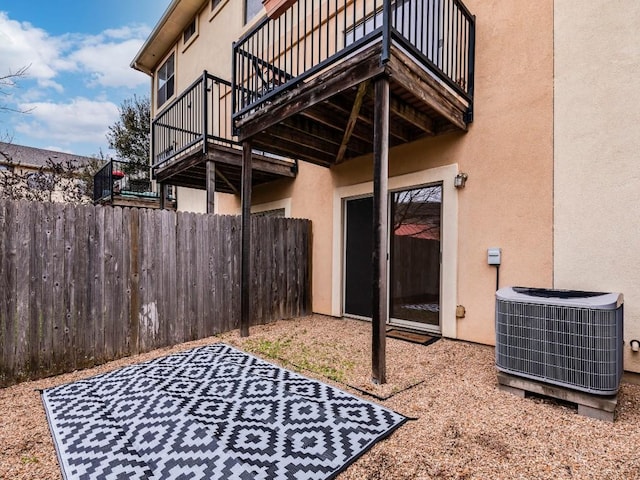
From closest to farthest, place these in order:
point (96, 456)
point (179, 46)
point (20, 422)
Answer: point (96, 456) < point (20, 422) < point (179, 46)

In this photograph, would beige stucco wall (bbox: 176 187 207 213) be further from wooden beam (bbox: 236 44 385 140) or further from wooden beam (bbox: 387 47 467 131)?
wooden beam (bbox: 387 47 467 131)

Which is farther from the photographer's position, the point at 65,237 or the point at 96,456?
the point at 65,237

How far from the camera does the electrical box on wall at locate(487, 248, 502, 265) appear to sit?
387 cm

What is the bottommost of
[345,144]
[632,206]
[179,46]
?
[632,206]

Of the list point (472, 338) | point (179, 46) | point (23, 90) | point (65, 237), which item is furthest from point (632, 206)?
point (179, 46)

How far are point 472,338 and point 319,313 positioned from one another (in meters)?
2.85

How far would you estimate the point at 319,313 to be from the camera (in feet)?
20.4

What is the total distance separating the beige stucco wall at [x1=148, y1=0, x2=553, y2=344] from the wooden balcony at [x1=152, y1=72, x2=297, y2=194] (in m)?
2.72

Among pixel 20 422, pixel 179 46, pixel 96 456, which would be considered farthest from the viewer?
pixel 179 46

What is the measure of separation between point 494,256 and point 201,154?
5033 mm

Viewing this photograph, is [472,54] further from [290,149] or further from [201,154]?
[201,154]

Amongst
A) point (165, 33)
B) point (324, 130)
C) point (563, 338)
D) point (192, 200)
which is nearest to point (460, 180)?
point (324, 130)

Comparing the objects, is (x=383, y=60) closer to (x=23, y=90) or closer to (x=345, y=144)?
(x=345, y=144)

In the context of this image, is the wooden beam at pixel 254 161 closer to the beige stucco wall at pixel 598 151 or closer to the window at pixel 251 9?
the window at pixel 251 9
